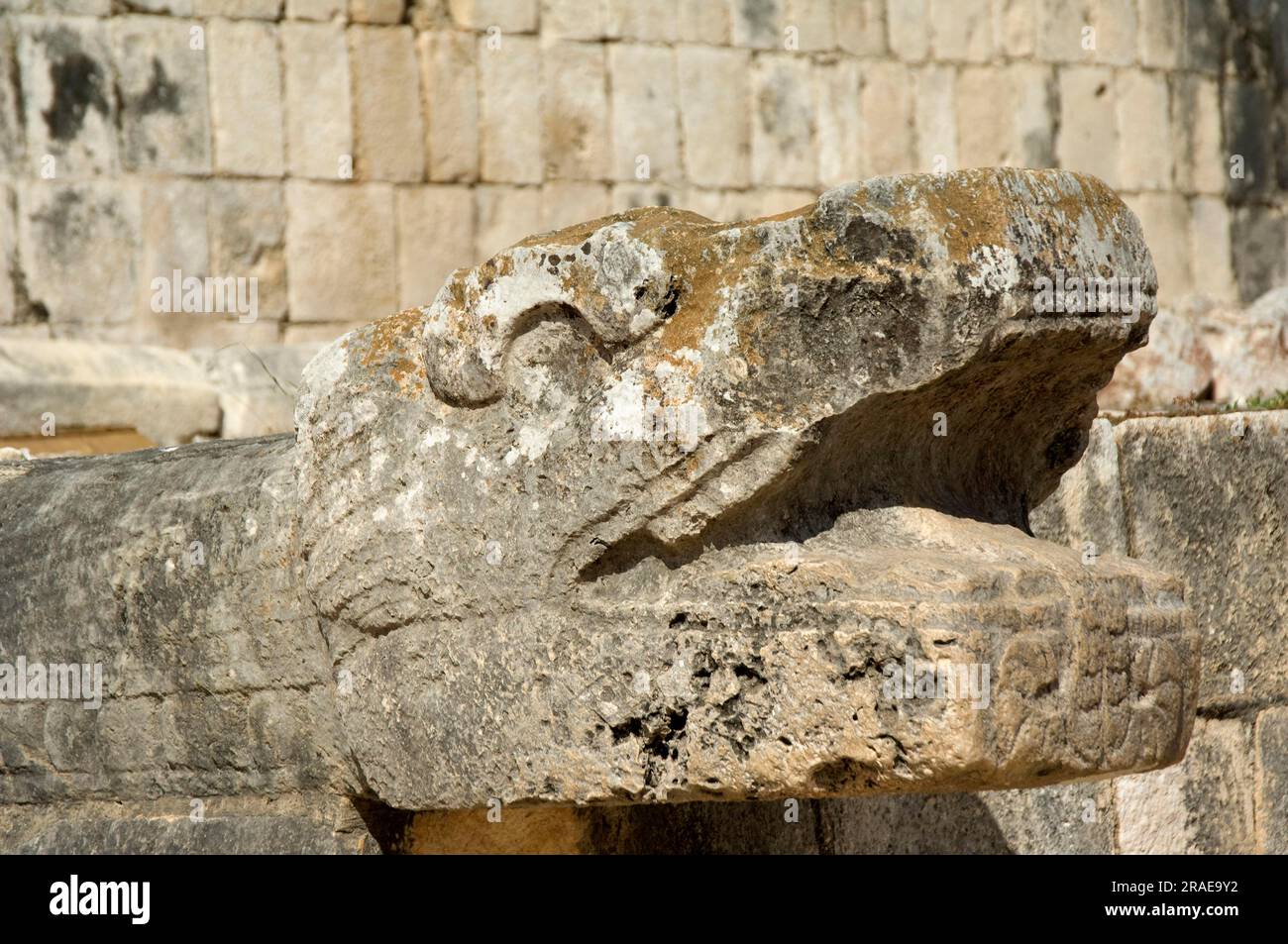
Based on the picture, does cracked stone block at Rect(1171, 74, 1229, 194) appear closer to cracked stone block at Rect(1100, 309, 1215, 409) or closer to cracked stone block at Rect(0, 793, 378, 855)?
cracked stone block at Rect(1100, 309, 1215, 409)

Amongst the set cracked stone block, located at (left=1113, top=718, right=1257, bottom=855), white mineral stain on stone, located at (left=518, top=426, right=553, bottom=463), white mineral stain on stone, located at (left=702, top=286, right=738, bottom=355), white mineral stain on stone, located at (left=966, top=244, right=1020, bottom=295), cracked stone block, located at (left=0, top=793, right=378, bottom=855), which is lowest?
cracked stone block, located at (left=1113, top=718, right=1257, bottom=855)

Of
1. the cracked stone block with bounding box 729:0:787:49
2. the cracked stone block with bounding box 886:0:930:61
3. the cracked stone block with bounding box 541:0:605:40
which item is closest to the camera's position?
the cracked stone block with bounding box 541:0:605:40

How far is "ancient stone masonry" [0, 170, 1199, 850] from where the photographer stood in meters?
2.78

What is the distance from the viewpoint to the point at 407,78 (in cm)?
1031

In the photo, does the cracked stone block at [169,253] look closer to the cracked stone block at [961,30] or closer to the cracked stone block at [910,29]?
the cracked stone block at [910,29]

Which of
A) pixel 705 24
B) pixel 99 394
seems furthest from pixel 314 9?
pixel 99 394

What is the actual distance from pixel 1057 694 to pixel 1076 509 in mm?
1788

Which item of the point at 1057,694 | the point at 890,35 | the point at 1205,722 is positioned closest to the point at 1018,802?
the point at 1205,722

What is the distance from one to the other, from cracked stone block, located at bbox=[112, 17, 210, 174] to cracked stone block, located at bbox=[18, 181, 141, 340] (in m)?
0.23

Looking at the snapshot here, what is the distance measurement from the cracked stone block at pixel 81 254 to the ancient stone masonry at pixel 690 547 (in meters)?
6.18

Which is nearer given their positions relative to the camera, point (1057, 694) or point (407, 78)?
point (1057, 694)

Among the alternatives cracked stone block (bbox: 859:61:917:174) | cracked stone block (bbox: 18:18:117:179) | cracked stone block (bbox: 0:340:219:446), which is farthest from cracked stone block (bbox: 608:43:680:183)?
cracked stone block (bbox: 0:340:219:446)
